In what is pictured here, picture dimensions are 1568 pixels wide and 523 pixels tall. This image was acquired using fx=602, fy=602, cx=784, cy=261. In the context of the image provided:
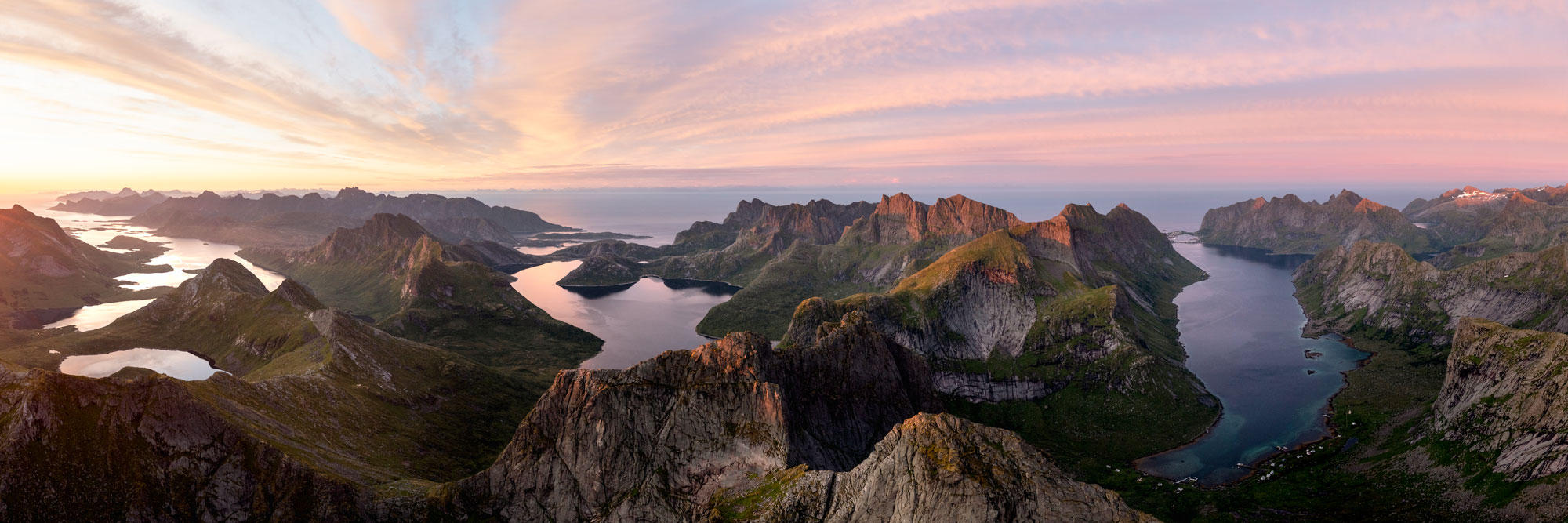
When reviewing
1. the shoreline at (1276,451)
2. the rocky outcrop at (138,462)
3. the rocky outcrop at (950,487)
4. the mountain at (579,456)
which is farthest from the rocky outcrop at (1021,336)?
the rocky outcrop at (138,462)

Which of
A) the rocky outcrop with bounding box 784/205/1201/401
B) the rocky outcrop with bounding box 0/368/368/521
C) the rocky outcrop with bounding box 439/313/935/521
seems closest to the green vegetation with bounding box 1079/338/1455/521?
the rocky outcrop with bounding box 784/205/1201/401

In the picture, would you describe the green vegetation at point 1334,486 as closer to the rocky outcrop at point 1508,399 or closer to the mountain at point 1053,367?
the rocky outcrop at point 1508,399

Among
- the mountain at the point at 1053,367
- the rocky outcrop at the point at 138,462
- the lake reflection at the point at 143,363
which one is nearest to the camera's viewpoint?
the rocky outcrop at the point at 138,462

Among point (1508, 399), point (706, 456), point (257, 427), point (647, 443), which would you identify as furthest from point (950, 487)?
point (1508, 399)

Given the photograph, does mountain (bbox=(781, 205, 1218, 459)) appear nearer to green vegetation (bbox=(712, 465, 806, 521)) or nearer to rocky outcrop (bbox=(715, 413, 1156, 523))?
green vegetation (bbox=(712, 465, 806, 521))

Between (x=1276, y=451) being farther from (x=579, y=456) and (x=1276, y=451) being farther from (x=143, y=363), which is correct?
(x=143, y=363)

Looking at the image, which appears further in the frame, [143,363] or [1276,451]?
[143,363]
